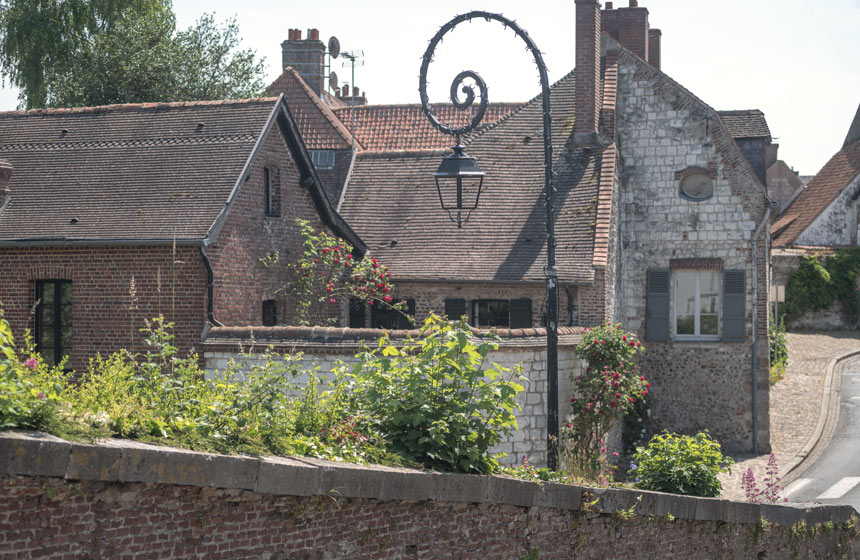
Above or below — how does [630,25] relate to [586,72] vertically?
above

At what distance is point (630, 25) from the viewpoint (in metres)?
26.7

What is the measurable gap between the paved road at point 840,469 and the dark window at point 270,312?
32.3 ft

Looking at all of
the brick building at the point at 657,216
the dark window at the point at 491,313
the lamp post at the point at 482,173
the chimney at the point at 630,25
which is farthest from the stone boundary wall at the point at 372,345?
the chimney at the point at 630,25

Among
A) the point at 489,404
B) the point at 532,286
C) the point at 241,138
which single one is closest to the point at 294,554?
the point at 489,404

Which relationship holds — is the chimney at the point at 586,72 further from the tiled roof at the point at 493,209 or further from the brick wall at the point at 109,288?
the brick wall at the point at 109,288

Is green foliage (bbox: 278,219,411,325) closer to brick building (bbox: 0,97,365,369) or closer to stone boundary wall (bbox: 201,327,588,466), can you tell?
brick building (bbox: 0,97,365,369)

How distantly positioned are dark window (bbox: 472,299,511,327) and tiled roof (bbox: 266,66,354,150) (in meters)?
10.8

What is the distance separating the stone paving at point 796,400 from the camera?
21.9 m

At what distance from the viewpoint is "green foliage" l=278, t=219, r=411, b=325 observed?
1836 centimetres

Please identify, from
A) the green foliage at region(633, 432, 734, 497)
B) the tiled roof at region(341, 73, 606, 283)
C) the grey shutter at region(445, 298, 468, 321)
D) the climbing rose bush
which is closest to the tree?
the tiled roof at region(341, 73, 606, 283)

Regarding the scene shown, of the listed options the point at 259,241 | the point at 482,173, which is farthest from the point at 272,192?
the point at 482,173

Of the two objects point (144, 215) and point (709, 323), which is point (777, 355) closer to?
point (709, 323)

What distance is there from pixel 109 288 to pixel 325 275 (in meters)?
4.20

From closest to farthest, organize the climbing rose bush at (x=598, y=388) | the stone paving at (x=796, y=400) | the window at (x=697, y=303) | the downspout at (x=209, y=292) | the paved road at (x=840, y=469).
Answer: the downspout at (x=209, y=292) → the climbing rose bush at (x=598, y=388) → the paved road at (x=840, y=469) → the stone paving at (x=796, y=400) → the window at (x=697, y=303)
